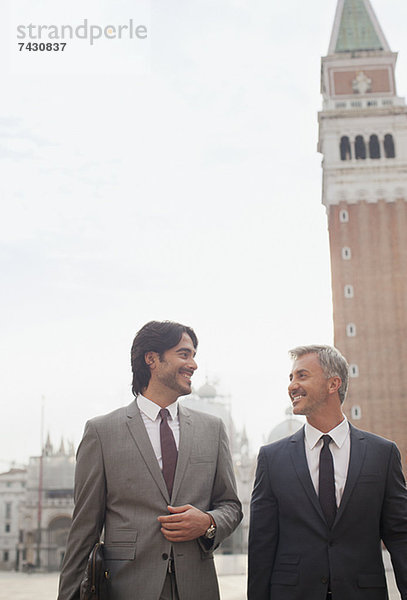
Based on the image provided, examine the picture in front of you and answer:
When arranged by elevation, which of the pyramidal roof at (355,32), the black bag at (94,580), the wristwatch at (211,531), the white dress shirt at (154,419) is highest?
the pyramidal roof at (355,32)

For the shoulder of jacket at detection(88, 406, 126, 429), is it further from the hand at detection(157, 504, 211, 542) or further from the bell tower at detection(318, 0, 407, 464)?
the bell tower at detection(318, 0, 407, 464)

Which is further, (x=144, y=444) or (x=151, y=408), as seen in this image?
(x=151, y=408)

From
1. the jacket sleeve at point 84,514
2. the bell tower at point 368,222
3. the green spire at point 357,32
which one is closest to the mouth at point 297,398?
the jacket sleeve at point 84,514

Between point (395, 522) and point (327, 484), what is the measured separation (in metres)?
0.49

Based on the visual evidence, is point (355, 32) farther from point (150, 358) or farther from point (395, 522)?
point (395, 522)

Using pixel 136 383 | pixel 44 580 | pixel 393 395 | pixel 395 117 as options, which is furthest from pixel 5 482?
pixel 136 383

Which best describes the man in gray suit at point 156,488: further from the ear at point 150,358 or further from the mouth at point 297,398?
the mouth at point 297,398

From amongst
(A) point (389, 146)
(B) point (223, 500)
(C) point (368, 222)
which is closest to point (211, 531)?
(B) point (223, 500)

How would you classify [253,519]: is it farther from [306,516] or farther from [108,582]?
[108,582]

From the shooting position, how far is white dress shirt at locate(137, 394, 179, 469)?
4449mm

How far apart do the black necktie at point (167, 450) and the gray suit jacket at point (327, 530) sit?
2.04 ft

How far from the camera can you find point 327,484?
4320mm

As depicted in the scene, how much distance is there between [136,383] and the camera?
4.68 meters

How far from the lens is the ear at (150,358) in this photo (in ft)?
15.2
